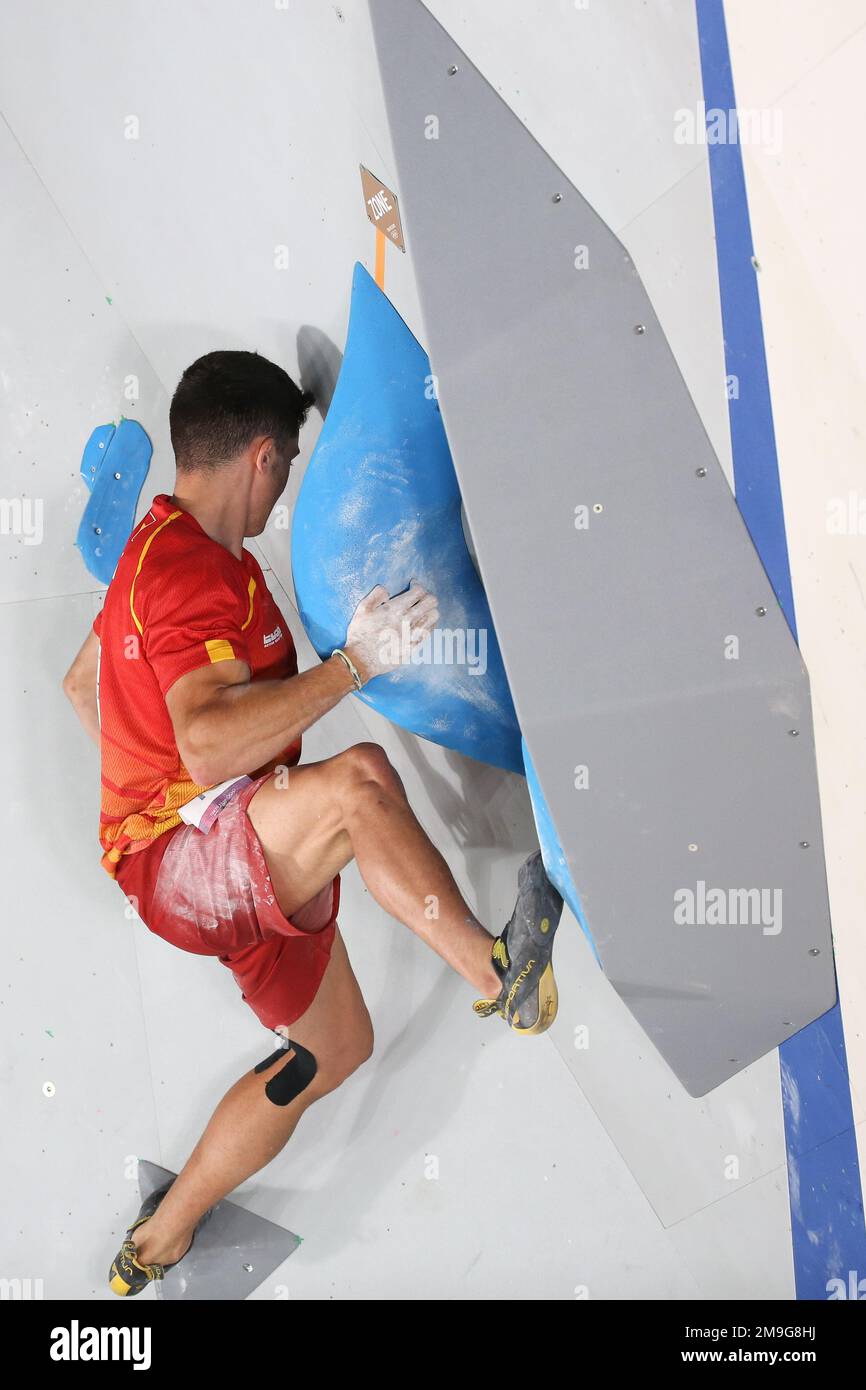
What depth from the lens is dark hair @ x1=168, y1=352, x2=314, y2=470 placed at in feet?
5.70

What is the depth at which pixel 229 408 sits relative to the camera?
173 cm

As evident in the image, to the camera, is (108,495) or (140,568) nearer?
(140,568)

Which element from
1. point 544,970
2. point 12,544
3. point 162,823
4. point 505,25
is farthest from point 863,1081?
point 12,544

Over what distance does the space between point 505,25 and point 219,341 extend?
88cm

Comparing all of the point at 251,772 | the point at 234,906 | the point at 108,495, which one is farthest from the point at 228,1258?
the point at 108,495

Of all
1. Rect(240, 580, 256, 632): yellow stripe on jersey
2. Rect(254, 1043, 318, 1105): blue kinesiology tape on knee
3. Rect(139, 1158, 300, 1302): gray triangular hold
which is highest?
Rect(240, 580, 256, 632): yellow stripe on jersey

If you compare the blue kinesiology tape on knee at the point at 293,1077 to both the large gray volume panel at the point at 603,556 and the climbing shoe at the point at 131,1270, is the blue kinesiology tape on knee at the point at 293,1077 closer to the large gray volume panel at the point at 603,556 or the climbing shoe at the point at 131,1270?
the climbing shoe at the point at 131,1270

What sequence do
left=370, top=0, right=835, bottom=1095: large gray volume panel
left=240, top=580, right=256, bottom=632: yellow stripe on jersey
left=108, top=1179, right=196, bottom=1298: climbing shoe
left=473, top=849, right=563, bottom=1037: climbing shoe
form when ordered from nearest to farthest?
left=370, top=0, right=835, bottom=1095: large gray volume panel → left=473, top=849, right=563, bottom=1037: climbing shoe → left=240, top=580, right=256, bottom=632: yellow stripe on jersey → left=108, top=1179, right=196, bottom=1298: climbing shoe

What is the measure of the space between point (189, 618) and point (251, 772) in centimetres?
→ 27

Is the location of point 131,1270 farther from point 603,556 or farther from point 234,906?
point 603,556

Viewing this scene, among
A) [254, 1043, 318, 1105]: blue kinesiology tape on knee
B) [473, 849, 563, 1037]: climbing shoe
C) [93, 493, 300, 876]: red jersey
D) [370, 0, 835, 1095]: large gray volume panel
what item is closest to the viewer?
[370, 0, 835, 1095]: large gray volume panel

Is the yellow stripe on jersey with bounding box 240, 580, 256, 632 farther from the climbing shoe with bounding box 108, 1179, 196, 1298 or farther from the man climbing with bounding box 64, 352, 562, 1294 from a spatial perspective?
the climbing shoe with bounding box 108, 1179, 196, 1298

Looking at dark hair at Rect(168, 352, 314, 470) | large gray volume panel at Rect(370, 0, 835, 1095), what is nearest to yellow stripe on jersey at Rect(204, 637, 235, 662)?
dark hair at Rect(168, 352, 314, 470)

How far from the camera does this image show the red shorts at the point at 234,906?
1.74m
